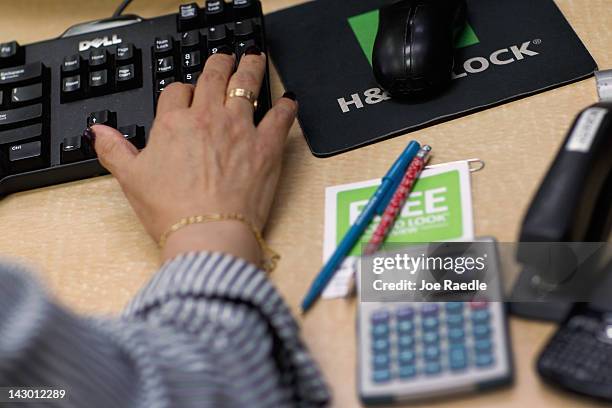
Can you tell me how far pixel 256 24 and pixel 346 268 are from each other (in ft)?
0.95

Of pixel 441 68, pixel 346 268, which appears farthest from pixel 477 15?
pixel 346 268

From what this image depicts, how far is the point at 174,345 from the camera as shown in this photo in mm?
501

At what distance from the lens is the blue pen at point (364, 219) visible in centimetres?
59

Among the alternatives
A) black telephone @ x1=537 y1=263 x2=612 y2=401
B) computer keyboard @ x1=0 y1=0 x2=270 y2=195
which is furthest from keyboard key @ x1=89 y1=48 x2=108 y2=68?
black telephone @ x1=537 y1=263 x2=612 y2=401

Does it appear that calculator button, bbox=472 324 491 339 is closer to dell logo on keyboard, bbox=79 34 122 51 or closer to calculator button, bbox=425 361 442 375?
calculator button, bbox=425 361 442 375

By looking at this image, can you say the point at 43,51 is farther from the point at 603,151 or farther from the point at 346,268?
the point at 603,151

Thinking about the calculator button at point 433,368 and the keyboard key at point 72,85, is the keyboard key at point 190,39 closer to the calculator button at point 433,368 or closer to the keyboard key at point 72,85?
the keyboard key at point 72,85

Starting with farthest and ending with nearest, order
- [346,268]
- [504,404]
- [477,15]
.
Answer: [477,15]
[346,268]
[504,404]

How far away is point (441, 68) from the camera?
695 mm

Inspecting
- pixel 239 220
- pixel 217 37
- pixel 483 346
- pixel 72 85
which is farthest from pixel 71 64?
pixel 483 346

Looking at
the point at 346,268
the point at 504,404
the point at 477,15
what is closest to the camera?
the point at 504,404

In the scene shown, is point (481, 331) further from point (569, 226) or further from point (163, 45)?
point (163, 45)

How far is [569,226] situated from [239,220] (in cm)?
24

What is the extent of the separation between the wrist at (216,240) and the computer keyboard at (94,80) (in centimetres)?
14
